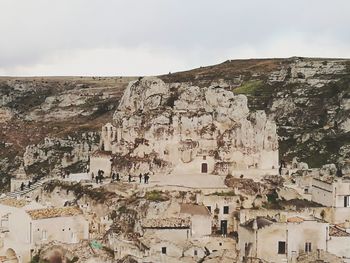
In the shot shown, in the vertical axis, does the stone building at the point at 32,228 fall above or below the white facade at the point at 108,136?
below

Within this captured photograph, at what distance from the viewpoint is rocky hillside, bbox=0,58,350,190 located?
119500mm

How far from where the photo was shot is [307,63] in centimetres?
16112

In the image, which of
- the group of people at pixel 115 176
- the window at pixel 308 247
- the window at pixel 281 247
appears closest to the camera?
the window at pixel 308 247

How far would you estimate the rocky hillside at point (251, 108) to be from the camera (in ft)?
392

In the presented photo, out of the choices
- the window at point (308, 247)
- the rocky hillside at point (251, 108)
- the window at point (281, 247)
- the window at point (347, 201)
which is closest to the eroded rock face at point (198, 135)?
the window at point (347, 201)

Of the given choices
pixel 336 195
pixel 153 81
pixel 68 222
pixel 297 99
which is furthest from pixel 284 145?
pixel 68 222

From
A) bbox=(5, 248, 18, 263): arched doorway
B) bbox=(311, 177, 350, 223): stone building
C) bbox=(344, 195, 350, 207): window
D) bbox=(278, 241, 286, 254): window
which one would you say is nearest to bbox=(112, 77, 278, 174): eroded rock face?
bbox=(311, 177, 350, 223): stone building

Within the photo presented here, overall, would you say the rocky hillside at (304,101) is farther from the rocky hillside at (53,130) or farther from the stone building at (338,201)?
the stone building at (338,201)

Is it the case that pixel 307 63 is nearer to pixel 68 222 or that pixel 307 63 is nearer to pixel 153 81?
pixel 153 81

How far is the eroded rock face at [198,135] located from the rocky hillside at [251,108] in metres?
25.0

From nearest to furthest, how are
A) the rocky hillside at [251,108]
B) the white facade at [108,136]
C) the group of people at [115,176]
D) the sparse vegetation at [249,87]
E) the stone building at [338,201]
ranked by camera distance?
the stone building at [338,201]
the group of people at [115,176]
the white facade at [108,136]
the rocky hillside at [251,108]
the sparse vegetation at [249,87]

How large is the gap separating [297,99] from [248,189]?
233ft

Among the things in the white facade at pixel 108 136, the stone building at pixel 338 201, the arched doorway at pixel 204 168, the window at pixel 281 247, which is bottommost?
the window at pixel 281 247

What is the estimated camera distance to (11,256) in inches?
2501
